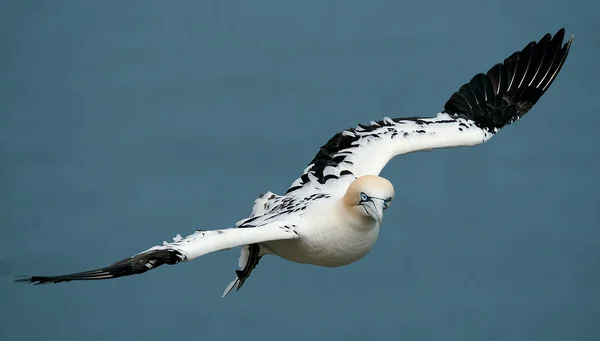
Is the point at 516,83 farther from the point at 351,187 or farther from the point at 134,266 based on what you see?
the point at 134,266

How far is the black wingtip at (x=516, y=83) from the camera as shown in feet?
49.4

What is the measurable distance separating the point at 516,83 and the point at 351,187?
3.82 m

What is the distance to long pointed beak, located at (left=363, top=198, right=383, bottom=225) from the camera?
1167cm

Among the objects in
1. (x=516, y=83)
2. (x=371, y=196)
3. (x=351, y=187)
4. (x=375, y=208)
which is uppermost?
(x=516, y=83)

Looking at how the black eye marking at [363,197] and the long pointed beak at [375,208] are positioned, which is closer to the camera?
the long pointed beak at [375,208]

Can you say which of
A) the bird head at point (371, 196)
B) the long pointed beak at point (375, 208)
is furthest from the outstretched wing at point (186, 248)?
the long pointed beak at point (375, 208)

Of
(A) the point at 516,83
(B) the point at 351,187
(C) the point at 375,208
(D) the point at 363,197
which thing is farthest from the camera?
(A) the point at 516,83

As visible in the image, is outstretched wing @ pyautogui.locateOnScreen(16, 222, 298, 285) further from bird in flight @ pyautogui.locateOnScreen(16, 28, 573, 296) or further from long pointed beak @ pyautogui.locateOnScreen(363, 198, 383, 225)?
long pointed beak @ pyautogui.locateOnScreen(363, 198, 383, 225)

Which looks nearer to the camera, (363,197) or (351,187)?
(363,197)

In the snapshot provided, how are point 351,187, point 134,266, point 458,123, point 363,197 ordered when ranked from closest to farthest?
1. point 134,266
2. point 363,197
3. point 351,187
4. point 458,123

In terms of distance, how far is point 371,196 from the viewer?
11805mm

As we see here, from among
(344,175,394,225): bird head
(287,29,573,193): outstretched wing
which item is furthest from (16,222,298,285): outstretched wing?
(287,29,573,193): outstretched wing

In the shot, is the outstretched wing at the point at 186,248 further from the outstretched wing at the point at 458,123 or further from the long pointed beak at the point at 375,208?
the outstretched wing at the point at 458,123

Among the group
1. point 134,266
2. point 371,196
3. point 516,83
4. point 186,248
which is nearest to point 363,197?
point 371,196
